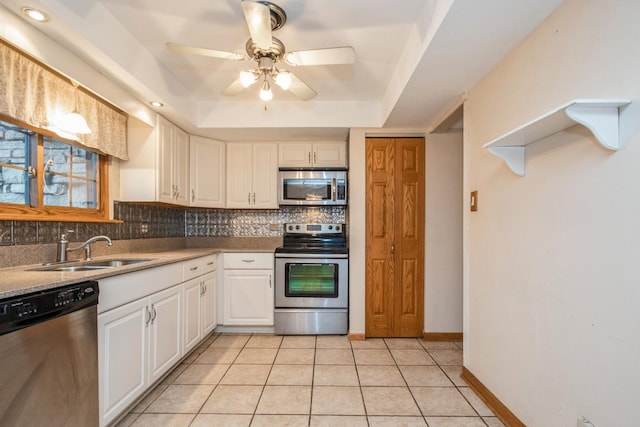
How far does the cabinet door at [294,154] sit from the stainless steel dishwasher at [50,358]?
234cm

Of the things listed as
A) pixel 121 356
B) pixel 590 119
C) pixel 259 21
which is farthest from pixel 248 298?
pixel 590 119

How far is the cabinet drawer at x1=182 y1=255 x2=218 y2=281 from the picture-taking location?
8.43ft

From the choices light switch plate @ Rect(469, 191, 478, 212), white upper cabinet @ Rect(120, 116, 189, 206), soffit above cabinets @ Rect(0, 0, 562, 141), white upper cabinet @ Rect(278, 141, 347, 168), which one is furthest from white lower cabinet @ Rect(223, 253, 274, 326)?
light switch plate @ Rect(469, 191, 478, 212)

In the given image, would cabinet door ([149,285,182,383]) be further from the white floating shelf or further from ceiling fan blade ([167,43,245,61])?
the white floating shelf

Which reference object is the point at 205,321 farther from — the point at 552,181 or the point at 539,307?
the point at 552,181

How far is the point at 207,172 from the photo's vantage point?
345 cm

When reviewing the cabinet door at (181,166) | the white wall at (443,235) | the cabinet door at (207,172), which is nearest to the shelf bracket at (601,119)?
the white wall at (443,235)

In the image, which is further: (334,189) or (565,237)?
(334,189)

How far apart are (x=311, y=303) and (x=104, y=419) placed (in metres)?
1.90

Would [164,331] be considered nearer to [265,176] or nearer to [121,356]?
[121,356]

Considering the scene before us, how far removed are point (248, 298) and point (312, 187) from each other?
136cm

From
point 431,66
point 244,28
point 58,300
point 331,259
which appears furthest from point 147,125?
point 431,66

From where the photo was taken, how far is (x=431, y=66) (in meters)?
1.88

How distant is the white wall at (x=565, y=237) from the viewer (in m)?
1.08
